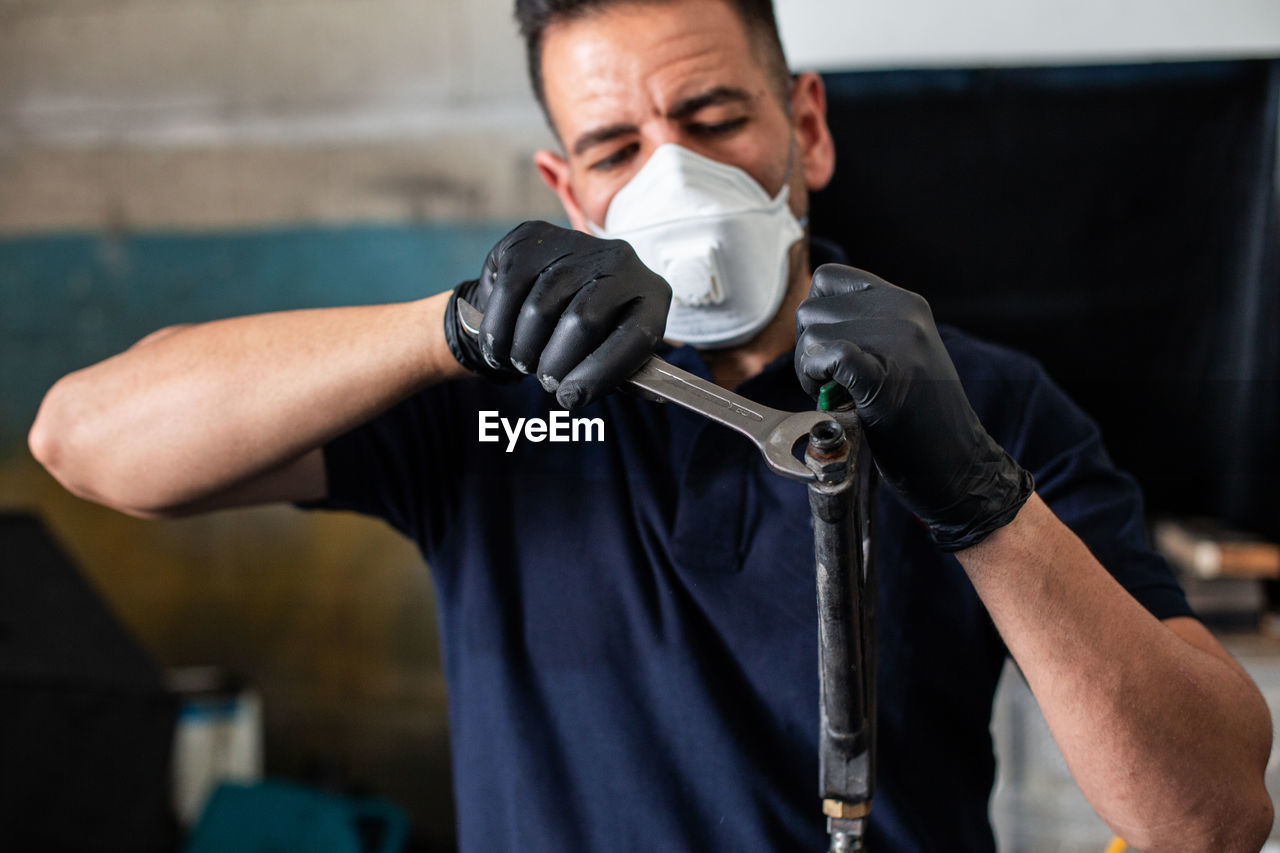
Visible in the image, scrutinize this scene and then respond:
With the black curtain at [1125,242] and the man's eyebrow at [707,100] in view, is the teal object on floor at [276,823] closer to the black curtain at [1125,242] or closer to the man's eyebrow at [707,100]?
the black curtain at [1125,242]

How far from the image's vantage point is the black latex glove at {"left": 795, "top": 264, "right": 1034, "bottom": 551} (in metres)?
0.43

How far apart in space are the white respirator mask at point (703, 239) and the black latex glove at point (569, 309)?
4 centimetres

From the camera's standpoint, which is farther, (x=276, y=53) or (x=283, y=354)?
(x=276, y=53)

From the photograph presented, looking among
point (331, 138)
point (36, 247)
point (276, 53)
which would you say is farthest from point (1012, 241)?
point (36, 247)

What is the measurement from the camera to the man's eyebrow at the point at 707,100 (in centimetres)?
53

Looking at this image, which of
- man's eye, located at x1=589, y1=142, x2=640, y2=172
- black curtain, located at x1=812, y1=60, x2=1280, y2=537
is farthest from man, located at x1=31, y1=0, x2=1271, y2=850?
black curtain, located at x1=812, y1=60, x2=1280, y2=537

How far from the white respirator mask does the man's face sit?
0.01m

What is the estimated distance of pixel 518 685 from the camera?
24.8 inches

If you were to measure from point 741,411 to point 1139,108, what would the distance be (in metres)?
1.11

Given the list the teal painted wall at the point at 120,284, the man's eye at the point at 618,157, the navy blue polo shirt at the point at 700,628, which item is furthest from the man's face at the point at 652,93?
the teal painted wall at the point at 120,284

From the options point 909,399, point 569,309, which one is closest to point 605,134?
point 569,309

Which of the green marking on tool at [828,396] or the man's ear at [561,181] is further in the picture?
the man's ear at [561,181]

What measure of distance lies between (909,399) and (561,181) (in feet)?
1.04

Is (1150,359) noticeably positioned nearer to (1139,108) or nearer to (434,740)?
(1139,108)
